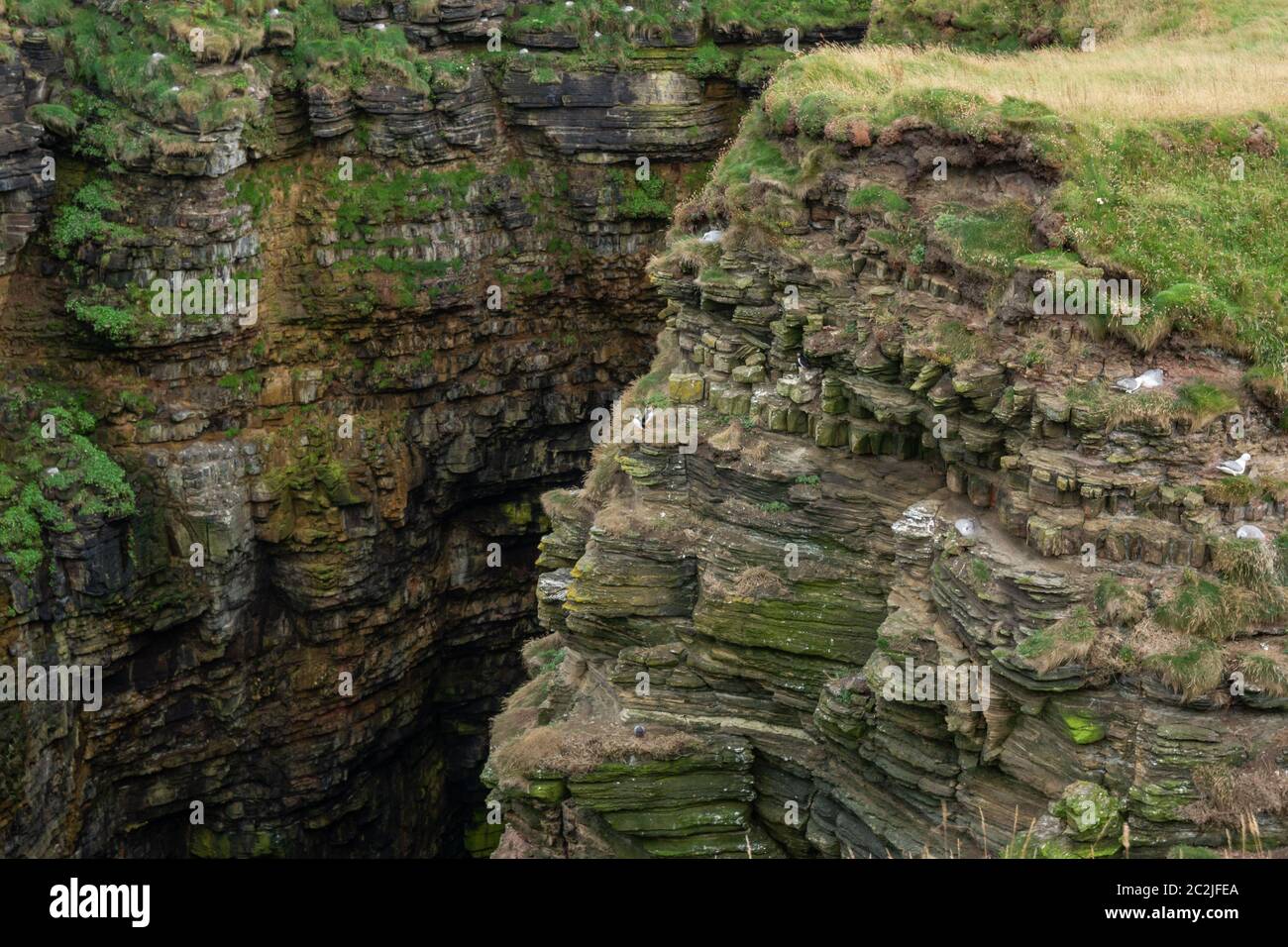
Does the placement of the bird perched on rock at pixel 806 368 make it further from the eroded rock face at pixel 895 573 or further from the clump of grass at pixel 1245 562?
the clump of grass at pixel 1245 562

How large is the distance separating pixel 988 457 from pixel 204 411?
24.0 meters

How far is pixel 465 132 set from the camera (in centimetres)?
4581

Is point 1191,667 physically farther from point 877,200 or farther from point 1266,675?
point 877,200

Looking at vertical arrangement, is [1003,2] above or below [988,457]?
above

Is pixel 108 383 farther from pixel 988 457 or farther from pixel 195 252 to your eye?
pixel 988 457

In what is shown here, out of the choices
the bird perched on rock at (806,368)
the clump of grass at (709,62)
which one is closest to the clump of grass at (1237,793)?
the bird perched on rock at (806,368)

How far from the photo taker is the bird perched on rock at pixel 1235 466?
2342 centimetres

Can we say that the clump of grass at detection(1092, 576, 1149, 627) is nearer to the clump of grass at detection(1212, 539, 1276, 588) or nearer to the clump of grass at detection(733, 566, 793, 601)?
the clump of grass at detection(1212, 539, 1276, 588)

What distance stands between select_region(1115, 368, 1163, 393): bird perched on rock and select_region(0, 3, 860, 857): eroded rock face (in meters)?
24.4

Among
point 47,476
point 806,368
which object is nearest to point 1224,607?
point 806,368

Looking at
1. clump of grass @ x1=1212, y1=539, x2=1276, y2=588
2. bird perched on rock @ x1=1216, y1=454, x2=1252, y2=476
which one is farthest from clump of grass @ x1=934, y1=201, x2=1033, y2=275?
clump of grass @ x1=1212, y1=539, x2=1276, y2=588

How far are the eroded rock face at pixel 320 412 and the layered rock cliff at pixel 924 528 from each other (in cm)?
1413

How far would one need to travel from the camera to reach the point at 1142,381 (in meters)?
24.0

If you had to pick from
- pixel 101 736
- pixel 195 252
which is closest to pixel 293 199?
pixel 195 252
